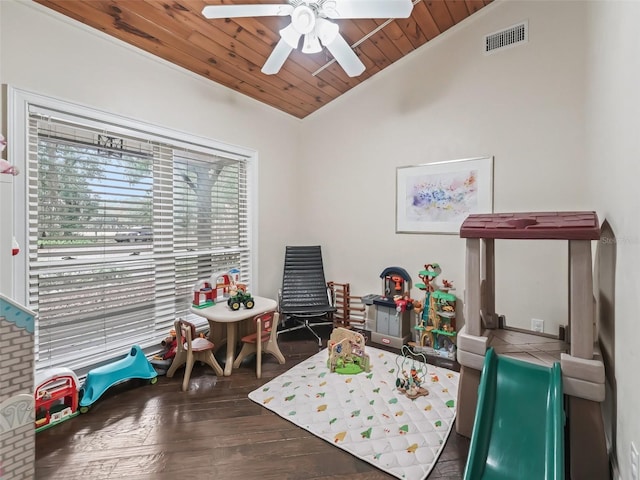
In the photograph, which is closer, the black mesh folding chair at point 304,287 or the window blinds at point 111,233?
the window blinds at point 111,233

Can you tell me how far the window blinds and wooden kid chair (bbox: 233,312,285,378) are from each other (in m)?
0.78

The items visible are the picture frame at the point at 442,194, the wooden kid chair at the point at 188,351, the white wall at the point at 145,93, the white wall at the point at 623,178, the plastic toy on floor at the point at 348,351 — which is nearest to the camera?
the white wall at the point at 623,178

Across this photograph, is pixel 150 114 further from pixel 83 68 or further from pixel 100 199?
pixel 100 199

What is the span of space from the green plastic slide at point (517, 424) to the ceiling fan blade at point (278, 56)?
7.35 ft

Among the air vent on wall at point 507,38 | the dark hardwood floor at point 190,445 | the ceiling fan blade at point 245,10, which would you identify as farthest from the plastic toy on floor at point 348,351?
the air vent on wall at point 507,38

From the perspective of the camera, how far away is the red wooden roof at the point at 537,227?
1388mm

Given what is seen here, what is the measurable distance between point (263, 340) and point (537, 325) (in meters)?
2.39

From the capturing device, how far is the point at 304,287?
3.43 metres

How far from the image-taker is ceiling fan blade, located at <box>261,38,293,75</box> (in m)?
1.92

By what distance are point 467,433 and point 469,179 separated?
2.08 metres

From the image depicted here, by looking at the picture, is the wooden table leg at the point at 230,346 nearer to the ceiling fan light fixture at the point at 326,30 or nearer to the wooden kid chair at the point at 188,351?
the wooden kid chair at the point at 188,351

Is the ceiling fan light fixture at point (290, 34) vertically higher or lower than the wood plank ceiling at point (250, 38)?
lower

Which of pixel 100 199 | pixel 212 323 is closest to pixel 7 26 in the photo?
pixel 100 199

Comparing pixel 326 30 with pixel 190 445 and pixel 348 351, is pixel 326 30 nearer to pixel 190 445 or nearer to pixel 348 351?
pixel 348 351
